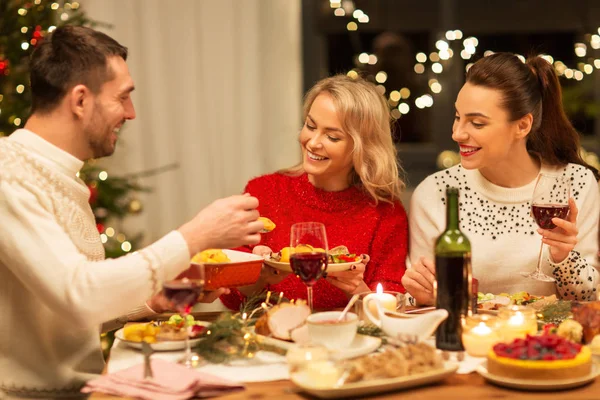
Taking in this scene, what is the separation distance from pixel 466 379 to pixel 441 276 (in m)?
0.25

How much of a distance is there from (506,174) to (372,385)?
152 centimetres

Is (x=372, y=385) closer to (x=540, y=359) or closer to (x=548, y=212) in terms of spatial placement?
(x=540, y=359)

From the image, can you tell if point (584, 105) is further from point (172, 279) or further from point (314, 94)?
point (172, 279)

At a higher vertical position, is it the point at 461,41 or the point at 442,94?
the point at 461,41

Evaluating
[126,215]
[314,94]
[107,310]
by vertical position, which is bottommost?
[126,215]

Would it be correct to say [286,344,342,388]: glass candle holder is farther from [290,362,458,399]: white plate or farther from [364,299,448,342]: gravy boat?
[364,299,448,342]: gravy boat

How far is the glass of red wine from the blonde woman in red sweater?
0.96m

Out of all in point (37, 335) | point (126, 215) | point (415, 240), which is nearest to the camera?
point (37, 335)

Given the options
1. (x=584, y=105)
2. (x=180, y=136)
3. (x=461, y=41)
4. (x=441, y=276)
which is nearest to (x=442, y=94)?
(x=461, y=41)

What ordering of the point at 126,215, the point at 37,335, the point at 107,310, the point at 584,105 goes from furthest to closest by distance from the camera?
the point at 584,105
the point at 126,215
the point at 37,335
the point at 107,310

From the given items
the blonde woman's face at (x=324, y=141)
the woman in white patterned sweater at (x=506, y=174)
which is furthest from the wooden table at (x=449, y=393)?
the blonde woman's face at (x=324, y=141)

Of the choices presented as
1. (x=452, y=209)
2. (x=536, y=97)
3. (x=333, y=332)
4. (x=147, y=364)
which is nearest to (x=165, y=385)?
(x=147, y=364)

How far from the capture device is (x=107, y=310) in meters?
1.77

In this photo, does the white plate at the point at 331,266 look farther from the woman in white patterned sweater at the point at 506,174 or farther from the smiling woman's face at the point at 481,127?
the smiling woman's face at the point at 481,127
